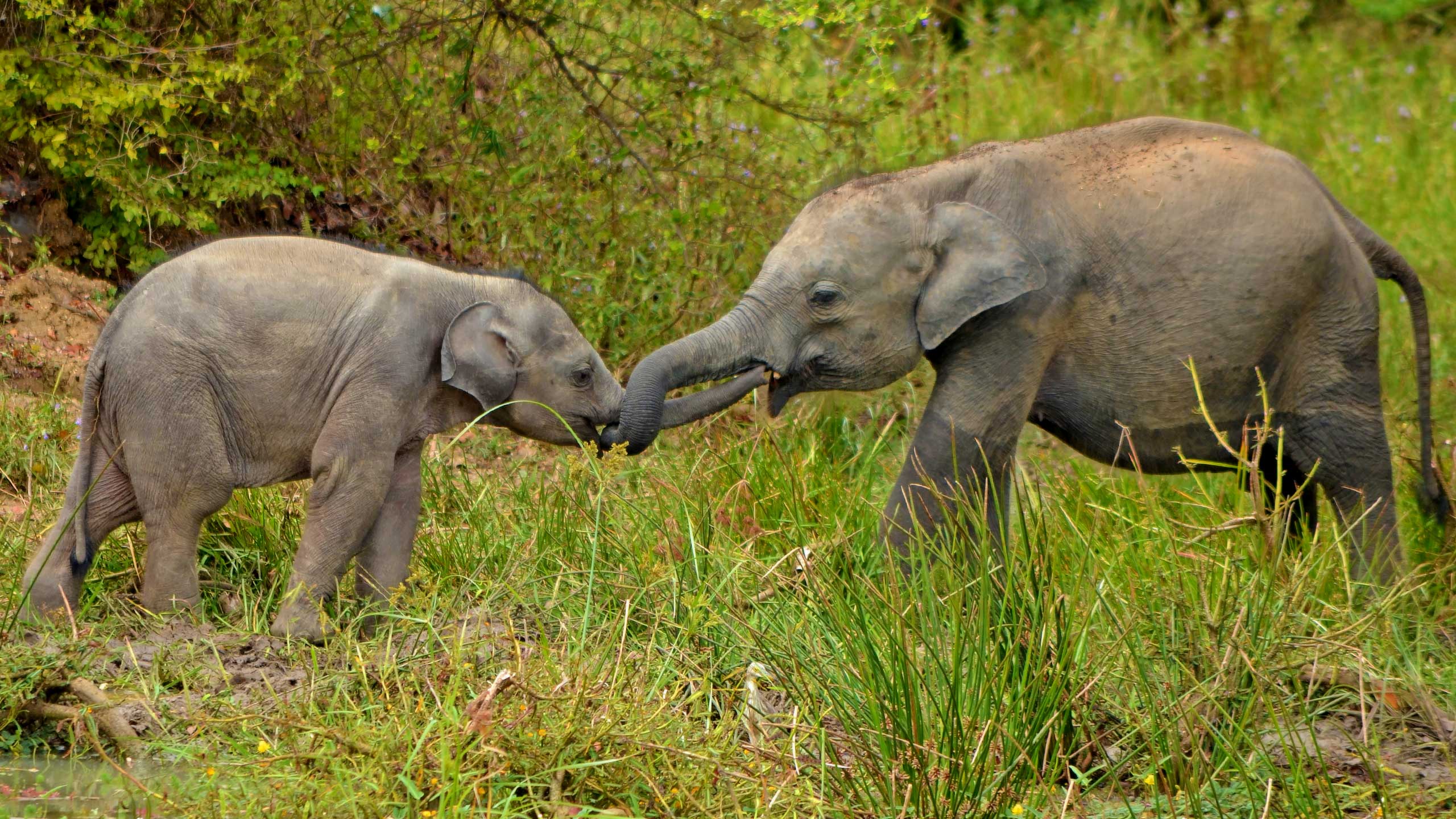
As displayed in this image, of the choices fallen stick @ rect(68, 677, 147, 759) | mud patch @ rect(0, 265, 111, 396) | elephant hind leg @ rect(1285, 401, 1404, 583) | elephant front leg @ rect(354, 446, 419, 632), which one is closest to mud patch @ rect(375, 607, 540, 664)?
elephant front leg @ rect(354, 446, 419, 632)

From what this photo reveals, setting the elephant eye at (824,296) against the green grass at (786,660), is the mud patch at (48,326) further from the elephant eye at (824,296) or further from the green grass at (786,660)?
the elephant eye at (824,296)

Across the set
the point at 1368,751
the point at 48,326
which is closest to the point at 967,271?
the point at 1368,751

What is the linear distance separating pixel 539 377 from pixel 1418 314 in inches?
111

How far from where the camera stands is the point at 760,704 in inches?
160

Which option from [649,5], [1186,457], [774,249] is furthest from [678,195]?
[1186,457]

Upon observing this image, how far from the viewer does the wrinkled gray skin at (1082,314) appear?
486 centimetres

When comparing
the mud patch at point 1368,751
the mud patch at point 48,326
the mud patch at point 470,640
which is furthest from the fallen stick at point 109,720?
the mud patch at point 48,326

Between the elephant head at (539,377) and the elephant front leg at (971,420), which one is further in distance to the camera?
the elephant head at (539,377)

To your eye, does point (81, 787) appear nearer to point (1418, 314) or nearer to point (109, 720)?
point (109, 720)

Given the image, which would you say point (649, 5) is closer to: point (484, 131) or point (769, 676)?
point (484, 131)

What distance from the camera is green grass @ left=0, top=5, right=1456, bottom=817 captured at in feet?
11.8

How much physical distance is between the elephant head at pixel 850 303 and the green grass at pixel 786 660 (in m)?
0.44

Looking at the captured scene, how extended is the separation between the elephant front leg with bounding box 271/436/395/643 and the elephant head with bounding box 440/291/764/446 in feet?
1.27

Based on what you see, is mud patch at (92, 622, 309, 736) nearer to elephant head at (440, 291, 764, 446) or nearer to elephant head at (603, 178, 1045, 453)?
elephant head at (440, 291, 764, 446)
